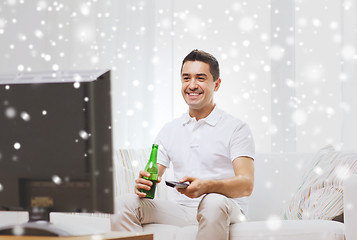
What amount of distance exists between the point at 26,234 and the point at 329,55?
2598 millimetres

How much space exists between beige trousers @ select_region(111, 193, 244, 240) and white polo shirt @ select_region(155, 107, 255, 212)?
13cm

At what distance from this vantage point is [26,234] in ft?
4.07

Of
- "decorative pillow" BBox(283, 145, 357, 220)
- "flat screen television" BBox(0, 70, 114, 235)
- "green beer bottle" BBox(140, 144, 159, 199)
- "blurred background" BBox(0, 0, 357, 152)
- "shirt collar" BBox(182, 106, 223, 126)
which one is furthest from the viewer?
"blurred background" BBox(0, 0, 357, 152)

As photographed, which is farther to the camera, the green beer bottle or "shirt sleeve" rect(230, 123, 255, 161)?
"shirt sleeve" rect(230, 123, 255, 161)

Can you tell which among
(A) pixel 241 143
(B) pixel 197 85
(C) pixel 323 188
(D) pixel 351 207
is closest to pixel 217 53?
(B) pixel 197 85

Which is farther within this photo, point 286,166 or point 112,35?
point 112,35

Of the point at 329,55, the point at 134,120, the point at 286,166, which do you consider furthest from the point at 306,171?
the point at 134,120

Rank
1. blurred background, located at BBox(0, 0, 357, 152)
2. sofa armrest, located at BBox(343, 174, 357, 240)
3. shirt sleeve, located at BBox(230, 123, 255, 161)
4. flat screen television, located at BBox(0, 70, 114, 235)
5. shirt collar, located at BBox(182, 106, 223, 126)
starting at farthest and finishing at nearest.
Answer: blurred background, located at BBox(0, 0, 357, 152), shirt collar, located at BBox(182, 106, 223, 126), shirt sleeve, located at BBox(230, 123, 255, 161), sofa armrest, located at BBox(343, 174, 357, 240), flat screen television, located at BBox(0, 70, 114, 235)

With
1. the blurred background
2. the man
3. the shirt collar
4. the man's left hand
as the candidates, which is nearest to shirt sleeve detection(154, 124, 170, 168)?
the man

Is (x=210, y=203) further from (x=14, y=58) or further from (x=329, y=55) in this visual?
(x=14, y=58)

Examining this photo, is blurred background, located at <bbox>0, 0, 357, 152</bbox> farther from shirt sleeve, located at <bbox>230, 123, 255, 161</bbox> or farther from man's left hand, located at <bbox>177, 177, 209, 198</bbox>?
man's left hand, located at <bbox>177, 177, 209, 198</bbox>

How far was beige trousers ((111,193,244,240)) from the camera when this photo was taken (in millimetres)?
1896

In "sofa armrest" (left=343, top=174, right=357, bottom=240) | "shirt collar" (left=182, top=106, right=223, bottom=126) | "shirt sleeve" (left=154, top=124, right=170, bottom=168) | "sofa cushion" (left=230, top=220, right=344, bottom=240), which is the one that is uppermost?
"shirt collar" (left=182, top=106, right=223, bottom=126)

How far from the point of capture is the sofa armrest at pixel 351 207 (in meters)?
1.84
